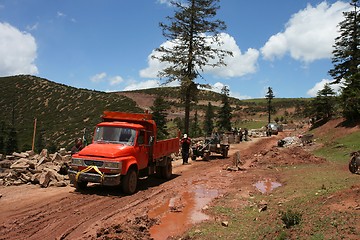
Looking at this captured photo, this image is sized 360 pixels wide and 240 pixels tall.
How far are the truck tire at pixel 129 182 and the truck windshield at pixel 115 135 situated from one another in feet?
3.79

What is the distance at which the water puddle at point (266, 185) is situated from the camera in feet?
40.4

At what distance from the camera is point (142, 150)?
12.9m

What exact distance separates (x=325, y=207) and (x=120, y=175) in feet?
21.5

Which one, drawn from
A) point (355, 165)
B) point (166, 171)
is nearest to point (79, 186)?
point (166, 171)

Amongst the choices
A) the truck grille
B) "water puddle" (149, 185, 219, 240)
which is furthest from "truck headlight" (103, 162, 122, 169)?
"water puddle" (149, 185, 219, 240)

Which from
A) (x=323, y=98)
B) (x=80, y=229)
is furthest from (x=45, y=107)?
(x=80, y=229)

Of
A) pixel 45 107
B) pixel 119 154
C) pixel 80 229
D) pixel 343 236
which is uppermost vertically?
pixel 45 107

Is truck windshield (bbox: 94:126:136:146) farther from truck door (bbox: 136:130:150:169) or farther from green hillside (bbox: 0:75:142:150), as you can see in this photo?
green hillside (bbox: 0:75:142:150)

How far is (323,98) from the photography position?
44.2 m

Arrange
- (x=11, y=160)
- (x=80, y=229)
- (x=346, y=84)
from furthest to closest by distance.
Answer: (x=346, y=84) < (x=11, y=160) < (x=80, y=229)

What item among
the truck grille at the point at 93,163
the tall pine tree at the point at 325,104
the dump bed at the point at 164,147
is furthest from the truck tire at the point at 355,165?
the tall pine tree at the point at 325,104

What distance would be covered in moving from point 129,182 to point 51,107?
6871cm

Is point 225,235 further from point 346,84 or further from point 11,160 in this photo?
point 346,84

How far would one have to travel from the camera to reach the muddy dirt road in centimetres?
767
